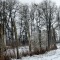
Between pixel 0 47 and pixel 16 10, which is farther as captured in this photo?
pixel 16 10

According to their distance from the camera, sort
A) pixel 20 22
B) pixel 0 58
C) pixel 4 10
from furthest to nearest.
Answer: pixel 20 22 → pixel 4 10 → pixel 0 58

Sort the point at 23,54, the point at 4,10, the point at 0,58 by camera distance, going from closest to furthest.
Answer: the point at 0,58 → the point at 23,54 → the point at 4,10

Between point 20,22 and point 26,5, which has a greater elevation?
point 26,5

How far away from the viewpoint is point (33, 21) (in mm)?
56969

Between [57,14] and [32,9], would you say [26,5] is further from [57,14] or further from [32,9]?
[57,14]

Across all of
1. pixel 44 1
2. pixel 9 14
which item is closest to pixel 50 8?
pixel 44 1

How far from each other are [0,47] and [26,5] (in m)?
43.8

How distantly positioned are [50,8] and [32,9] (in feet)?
18.2

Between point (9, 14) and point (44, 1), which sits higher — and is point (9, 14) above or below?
below

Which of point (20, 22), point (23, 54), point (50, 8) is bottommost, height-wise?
point (23, 54)

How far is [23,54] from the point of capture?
58.8ft

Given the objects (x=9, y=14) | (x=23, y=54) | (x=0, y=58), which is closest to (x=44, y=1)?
(x=9, y=14)

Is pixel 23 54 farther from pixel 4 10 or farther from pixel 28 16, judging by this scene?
pixel 28 16

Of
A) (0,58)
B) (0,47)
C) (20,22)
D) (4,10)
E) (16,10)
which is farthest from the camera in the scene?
(20,22)
